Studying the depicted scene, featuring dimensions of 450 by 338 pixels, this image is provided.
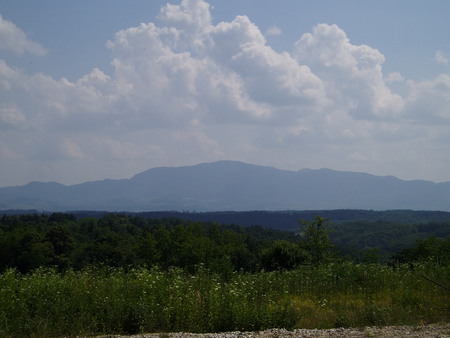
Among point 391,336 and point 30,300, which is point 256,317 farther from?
point 30,300

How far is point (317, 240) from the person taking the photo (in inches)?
902

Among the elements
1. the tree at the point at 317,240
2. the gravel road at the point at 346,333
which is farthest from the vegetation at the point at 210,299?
the tree at the point at 317,240

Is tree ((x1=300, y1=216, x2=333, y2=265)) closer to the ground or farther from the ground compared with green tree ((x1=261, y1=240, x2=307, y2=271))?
farther from the ground

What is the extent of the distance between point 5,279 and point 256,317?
7.08m

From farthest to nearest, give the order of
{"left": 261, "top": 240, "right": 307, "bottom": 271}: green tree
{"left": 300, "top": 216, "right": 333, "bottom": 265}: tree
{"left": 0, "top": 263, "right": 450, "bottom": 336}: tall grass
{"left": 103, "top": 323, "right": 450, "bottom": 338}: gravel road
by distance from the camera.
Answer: {"left": 261, "top": 240, "right": 307, "bottom": 271}: green tree, {"left": 300, "top": 216, "right": 333, "bottom": 265}: tree, {"left": 0, "top": 263, "right": 450, "bottom": 336}: tall grass, {"left": 103, "top": 323, "right": 450, "bottom": 338}: gravel road

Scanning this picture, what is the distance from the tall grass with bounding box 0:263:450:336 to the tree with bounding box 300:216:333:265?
1017 cm

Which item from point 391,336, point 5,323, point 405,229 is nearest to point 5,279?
point 5,323

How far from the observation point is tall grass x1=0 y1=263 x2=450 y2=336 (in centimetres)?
902

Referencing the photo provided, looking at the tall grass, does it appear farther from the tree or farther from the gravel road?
the tree

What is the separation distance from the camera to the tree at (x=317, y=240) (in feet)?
74.7

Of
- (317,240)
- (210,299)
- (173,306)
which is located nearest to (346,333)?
(210,299)

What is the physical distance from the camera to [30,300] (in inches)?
381

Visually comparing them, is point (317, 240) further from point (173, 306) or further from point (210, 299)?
point (173, 306)

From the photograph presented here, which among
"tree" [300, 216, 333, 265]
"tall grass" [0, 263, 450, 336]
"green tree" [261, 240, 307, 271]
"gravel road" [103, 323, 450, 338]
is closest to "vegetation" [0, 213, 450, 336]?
"tall grass" [0, 263, 450, 336]
